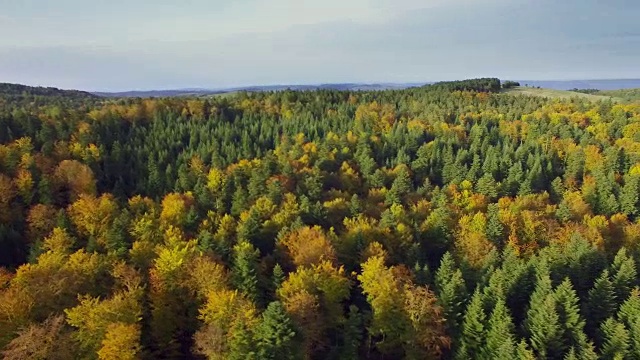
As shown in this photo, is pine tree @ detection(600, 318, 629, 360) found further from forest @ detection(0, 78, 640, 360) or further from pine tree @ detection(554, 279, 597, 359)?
pine tree @ detection(554, 279, 597, 359)

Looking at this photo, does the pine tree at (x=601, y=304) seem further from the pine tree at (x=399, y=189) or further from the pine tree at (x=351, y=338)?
the pine tree at (x=399, y=189)

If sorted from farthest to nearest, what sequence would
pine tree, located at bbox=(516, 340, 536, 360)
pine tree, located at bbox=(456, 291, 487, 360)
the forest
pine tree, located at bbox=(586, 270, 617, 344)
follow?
pine tree, located at bbox=(586, 270, 617, 344), pine tree, located at bbox=(456, 291, 487, 360), the forest, pine tree, located at bbox=(516, 340, 536, 360)

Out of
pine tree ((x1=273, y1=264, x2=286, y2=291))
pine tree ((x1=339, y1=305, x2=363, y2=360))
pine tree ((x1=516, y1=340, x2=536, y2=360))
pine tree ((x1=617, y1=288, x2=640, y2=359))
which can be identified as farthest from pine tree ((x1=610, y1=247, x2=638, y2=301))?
pine tree ((x1=273, y1=264, x2=286, y2=291))

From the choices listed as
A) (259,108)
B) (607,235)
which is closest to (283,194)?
(607,235)

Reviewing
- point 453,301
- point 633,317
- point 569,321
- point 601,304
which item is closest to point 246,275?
point 453,301

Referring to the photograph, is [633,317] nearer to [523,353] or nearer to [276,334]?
[523,353]

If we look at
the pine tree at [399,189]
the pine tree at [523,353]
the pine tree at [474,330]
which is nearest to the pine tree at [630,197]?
the pine tree at [399,189]
